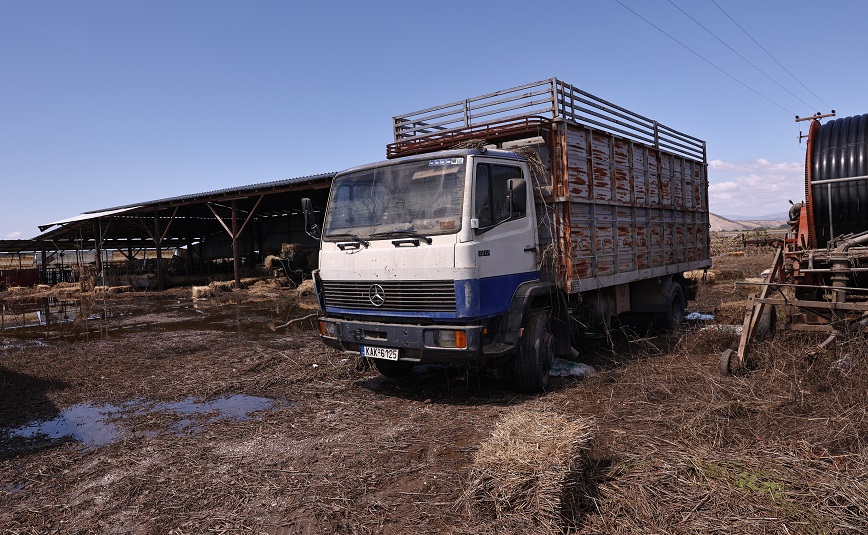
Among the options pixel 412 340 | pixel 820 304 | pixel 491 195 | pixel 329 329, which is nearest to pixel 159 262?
pixel 329 329

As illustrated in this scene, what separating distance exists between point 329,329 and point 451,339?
1.68 m

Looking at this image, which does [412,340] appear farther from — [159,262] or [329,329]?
[159,262]

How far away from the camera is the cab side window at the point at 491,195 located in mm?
5766

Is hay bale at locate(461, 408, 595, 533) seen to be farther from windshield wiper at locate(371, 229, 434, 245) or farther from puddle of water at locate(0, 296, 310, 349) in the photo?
puddle of water at locate(0, 296, 310, 349)

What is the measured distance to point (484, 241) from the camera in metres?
5.67

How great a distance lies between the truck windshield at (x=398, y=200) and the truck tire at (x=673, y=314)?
5.82 metres

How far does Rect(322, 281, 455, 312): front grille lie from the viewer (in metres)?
5.60

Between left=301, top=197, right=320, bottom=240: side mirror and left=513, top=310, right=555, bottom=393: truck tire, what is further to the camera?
left=301, top=197, right=320, bottom=240: side mirror

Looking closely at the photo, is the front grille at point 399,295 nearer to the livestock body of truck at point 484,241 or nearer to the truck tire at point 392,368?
the livestock body of truck at point 484,241

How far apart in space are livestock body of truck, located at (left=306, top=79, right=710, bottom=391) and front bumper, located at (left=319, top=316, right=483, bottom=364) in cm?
1

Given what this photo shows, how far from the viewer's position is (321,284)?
6.69m

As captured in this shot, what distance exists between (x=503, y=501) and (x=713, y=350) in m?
5.58

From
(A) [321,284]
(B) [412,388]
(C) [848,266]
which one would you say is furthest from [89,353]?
(C) [848,266]

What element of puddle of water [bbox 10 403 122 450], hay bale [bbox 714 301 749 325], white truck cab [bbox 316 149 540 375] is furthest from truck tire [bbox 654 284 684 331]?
puddle of water [bbox 10 403 122 450]
